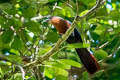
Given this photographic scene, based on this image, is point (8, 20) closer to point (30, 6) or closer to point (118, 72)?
point (30, 6)

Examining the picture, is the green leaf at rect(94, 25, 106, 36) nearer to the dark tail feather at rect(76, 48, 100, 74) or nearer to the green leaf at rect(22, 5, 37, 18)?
the dark tail feather at rect(76, 48, 100, 74)

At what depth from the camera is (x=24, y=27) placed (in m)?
2.51

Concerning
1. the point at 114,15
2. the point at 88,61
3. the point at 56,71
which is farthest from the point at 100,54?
the point at 56,71

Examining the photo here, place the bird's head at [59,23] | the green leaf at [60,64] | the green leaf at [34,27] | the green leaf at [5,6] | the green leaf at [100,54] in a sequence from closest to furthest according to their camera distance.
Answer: the green leaf at [60,64], the green leaf at [5,6], the green leaf at [34,27], the green leaf at [100,54], the bird's head at [59,23]

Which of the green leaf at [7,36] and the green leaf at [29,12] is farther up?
the green leaf at [29,12]

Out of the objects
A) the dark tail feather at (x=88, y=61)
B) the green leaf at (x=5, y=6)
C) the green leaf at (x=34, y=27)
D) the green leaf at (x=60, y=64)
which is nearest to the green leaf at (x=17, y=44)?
the green leaf at (x=34, y=27)

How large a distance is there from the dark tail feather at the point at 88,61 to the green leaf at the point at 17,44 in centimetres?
52

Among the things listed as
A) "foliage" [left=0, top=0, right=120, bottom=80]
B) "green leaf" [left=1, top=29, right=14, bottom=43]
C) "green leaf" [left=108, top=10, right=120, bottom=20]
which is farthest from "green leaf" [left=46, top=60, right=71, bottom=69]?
"green leaf" [left=108, top=10, right=120, bottom=20]

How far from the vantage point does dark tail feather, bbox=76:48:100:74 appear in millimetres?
2554

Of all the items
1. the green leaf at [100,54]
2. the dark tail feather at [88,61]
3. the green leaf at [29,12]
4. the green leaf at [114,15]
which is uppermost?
the green leaf at [29,12]

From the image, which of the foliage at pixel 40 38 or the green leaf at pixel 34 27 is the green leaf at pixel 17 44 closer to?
the foliage at pixel 40 38

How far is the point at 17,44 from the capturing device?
249 cm

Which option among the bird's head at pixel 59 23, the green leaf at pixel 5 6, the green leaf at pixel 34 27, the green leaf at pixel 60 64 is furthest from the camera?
the bird's head at pixel 59 23

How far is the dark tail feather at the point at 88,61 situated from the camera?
255 cm
